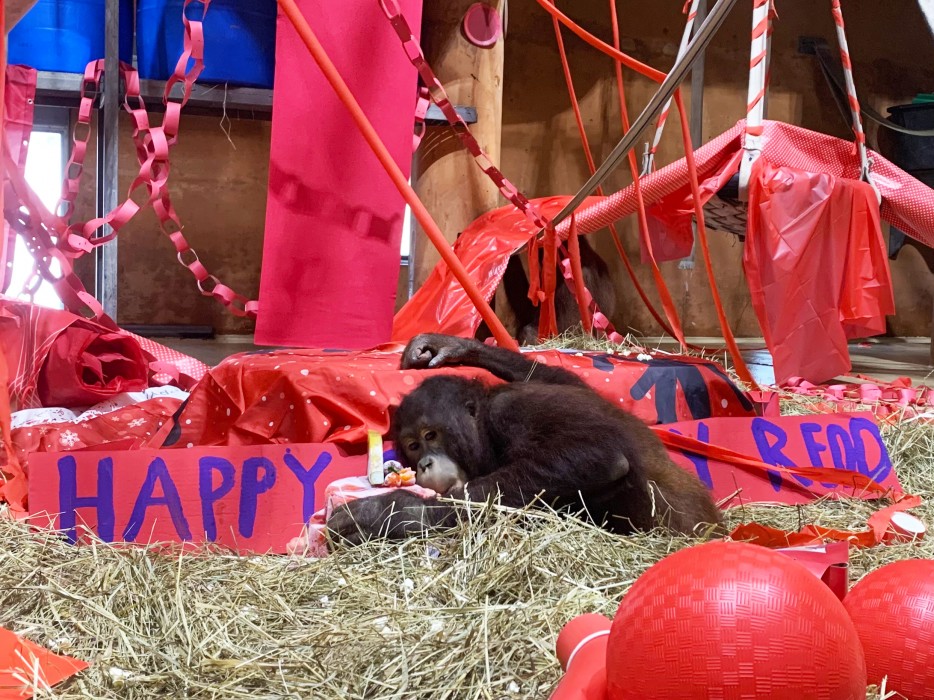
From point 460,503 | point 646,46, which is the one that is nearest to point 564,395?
point 460,503

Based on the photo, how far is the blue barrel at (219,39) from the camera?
3574 mm

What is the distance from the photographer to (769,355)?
5.71 m

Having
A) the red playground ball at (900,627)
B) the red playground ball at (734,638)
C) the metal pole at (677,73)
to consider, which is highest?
the metal pole at (677,73)

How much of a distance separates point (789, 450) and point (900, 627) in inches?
55.9

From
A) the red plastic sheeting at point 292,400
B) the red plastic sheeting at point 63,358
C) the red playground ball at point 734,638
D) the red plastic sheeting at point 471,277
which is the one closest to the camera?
the red playground ball at point 734,638

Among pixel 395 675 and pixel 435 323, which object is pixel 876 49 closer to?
pixel 435 323

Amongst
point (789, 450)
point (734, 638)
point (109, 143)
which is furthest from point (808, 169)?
point (734, 638)

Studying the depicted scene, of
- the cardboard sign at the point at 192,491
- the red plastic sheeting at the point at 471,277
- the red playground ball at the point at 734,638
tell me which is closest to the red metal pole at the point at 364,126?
the cardboard sign at the point at 192,491

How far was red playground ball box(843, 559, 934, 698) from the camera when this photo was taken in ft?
3.30

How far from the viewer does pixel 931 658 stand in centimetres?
100

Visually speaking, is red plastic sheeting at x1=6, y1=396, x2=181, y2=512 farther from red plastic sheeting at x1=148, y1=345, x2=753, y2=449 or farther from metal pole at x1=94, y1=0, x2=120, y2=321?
metal pole at x1=94, y1=0, x2=120, y2=321

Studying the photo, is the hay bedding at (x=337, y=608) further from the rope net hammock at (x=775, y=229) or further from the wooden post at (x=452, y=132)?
the wooden post at (x=452, y=132)

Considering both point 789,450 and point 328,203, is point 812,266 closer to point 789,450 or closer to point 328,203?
point 789,450

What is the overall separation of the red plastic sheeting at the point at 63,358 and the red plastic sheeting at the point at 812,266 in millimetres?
2255
